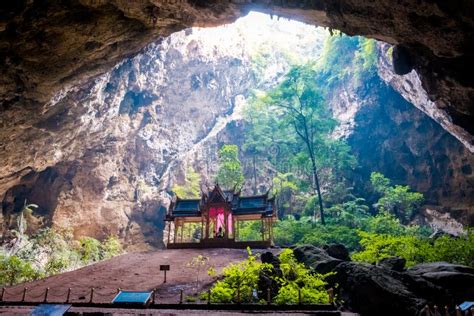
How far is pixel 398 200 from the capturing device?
1066 inches

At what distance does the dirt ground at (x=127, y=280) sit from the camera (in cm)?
1116

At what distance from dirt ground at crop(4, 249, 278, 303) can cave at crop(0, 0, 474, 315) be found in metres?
4.96

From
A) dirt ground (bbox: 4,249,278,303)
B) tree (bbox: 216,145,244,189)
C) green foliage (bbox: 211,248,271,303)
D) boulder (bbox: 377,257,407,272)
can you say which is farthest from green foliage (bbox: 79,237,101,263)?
boulder (bbox: 377,257,407,272)

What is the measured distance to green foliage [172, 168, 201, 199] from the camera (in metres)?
34.4

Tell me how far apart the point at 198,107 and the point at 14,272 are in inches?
1175

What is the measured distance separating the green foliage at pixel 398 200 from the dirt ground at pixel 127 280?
52.2 feet

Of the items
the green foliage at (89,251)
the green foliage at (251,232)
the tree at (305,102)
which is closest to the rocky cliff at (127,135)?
the green foliage at (89,251)

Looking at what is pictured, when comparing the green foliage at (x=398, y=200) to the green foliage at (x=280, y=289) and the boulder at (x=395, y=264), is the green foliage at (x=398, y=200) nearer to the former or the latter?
the boulder at (x=395, y=264)

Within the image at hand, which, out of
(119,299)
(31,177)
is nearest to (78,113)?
(31,177)

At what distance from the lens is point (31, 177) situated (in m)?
24.9

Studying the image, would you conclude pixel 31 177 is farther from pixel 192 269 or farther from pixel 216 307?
pixel 216 307

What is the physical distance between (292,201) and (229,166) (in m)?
8.27

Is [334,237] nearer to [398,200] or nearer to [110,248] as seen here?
[398,200]

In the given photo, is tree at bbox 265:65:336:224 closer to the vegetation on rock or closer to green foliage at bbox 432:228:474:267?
green foliage at bbox 432:228:474:267
